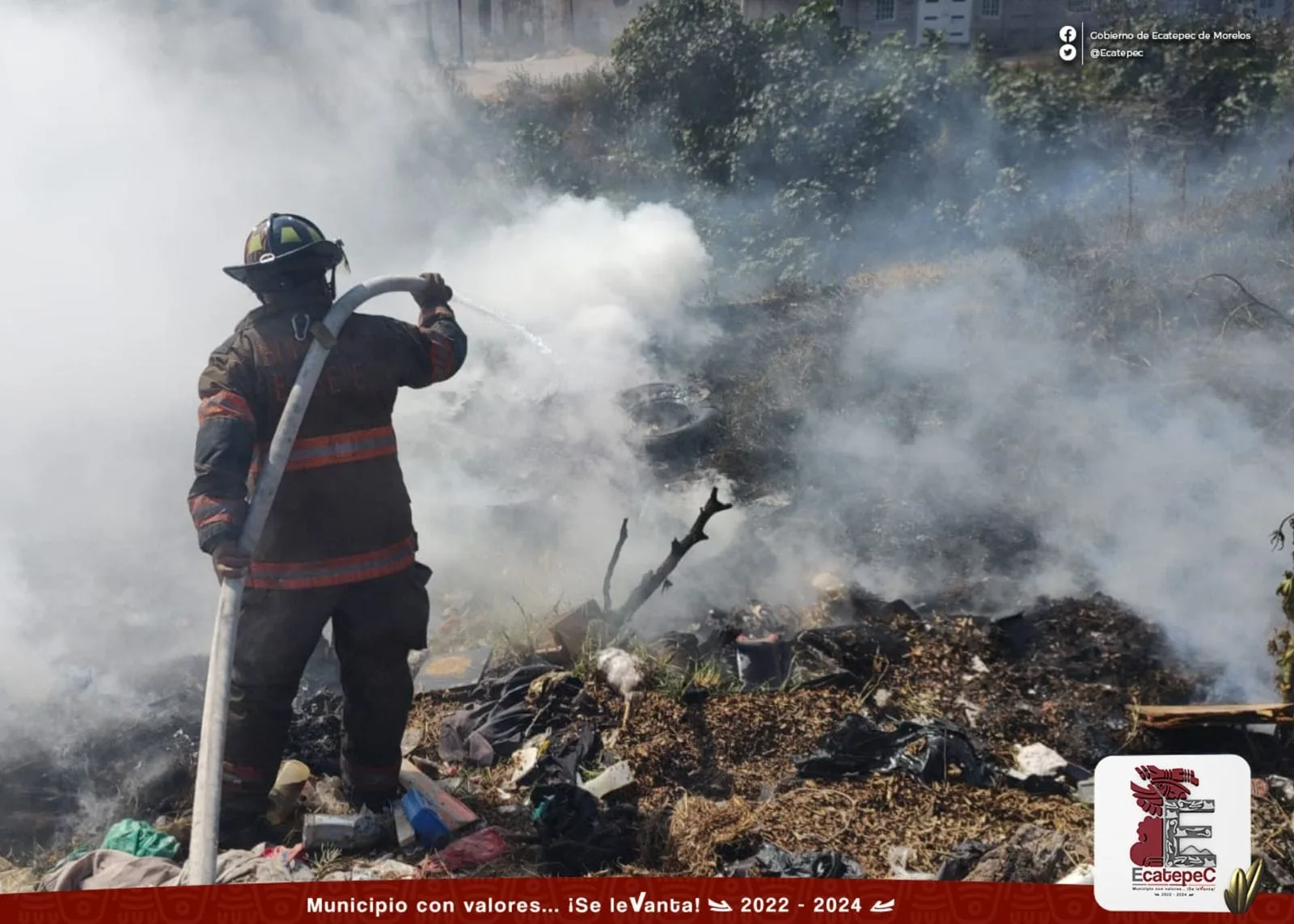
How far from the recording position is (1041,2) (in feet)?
27.7

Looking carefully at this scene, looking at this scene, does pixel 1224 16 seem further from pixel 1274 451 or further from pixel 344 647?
pixel 344 647

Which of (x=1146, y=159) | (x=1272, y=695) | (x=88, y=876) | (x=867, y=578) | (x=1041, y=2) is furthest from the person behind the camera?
(x=1146, y=159)

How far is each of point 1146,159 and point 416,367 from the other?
7388 millimetres

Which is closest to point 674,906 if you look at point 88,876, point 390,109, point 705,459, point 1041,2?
point 88,876

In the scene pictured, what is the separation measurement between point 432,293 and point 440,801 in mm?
1928

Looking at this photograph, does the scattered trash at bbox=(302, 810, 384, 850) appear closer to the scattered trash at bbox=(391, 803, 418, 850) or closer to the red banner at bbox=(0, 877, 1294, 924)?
the scattered trash at bbox=(391, 803, 418, 850)

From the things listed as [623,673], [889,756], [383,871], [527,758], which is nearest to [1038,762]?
[889,756]

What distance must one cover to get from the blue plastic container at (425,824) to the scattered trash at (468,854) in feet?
0.19

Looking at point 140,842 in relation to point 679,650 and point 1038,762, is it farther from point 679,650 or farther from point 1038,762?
point 1038,762

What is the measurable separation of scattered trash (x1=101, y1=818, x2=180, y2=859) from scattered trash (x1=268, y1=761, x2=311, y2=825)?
0.35m

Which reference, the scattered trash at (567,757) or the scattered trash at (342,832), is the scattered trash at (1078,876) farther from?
the scattered trash at (342,832)

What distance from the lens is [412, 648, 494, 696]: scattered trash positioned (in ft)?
17.1

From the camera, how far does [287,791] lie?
409 cm

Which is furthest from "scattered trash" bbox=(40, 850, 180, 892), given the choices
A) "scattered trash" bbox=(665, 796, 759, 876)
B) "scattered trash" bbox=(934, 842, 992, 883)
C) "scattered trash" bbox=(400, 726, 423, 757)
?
"scattered trash" bbox=(934, 842, 992, 883)
